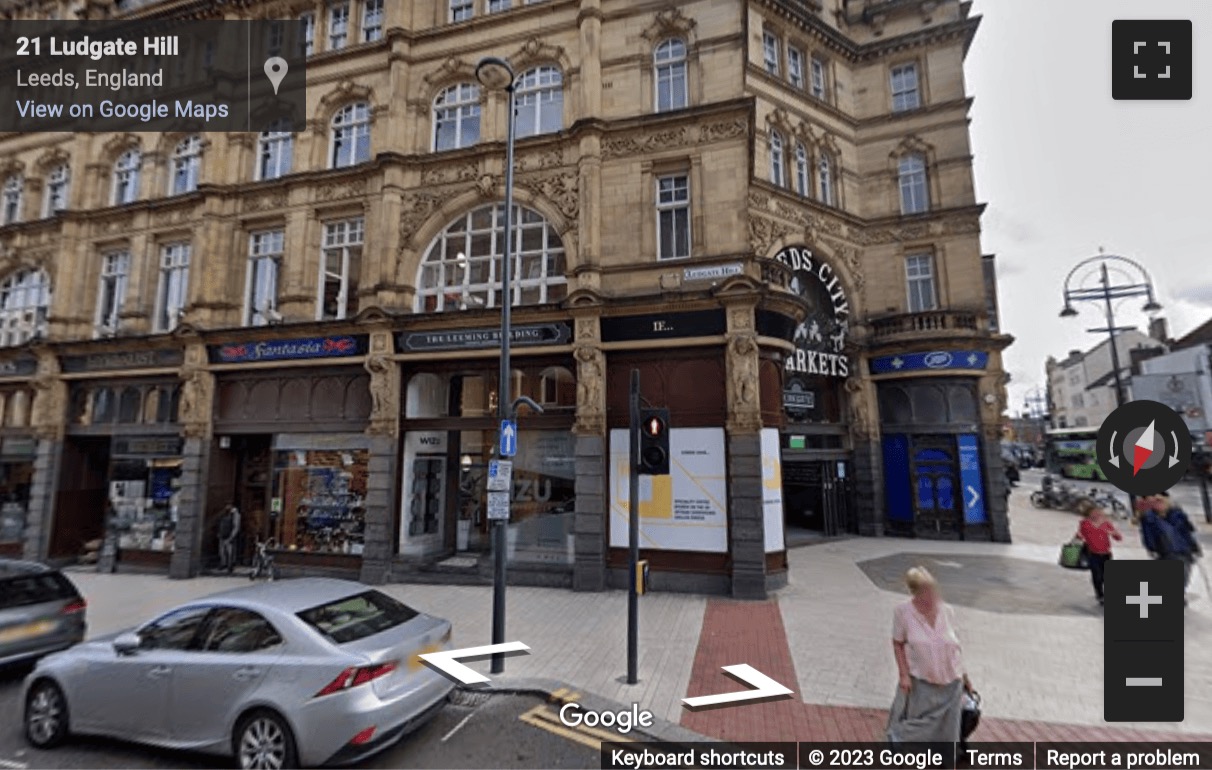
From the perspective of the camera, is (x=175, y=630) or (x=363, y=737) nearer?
(x=363, y=737)

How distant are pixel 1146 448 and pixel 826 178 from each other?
17663 millimetres

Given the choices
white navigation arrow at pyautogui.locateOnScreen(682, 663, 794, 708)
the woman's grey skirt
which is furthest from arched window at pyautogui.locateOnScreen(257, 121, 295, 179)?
the woman's grey skirt

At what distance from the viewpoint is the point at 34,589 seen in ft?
25.1

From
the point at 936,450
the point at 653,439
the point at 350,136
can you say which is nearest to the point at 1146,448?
the point at 653,439

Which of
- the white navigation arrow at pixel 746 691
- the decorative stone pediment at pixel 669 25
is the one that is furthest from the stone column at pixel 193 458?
the decorative stone pediment at pixel 669 25

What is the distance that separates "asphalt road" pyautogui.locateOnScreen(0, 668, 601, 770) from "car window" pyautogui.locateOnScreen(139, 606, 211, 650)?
1024 millimetres

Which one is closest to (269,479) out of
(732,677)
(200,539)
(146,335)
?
(200,539)

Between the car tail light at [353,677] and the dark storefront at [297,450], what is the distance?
9131 millimetres

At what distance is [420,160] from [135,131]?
34.9 feet

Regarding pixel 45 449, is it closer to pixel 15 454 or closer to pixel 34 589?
pixel 15 454

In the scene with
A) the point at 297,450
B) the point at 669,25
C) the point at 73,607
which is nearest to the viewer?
the point at 73,607

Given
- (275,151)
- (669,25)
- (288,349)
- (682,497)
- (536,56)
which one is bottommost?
(682,497)

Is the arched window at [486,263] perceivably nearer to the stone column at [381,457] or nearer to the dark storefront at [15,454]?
the stone column at [381,457]

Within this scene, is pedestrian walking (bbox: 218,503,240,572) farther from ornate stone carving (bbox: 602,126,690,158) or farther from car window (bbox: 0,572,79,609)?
ornate stone carving (bbox: 602,126,690,158)
